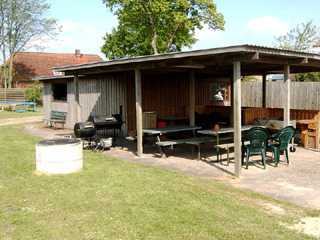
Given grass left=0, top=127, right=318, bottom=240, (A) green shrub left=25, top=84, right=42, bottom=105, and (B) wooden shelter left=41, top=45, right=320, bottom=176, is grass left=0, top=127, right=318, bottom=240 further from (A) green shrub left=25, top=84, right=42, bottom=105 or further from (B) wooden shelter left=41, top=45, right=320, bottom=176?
(A) green shrub left=25, top=84, right=42, bottom=105

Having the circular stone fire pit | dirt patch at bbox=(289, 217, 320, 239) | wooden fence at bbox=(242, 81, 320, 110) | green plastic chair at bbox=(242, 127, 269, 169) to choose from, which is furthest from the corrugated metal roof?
wooden fence at bbox=(242, 81, 320, 110)

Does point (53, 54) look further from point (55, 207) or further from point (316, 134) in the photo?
point (55, 207)

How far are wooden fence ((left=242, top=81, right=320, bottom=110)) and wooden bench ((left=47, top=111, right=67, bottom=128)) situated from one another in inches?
398

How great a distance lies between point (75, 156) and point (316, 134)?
7.06 metres

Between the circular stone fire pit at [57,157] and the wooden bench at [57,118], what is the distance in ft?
32.0

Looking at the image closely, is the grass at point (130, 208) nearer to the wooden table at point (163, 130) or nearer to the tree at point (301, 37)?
the wooden table at point (163, 130)

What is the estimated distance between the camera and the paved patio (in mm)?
6254

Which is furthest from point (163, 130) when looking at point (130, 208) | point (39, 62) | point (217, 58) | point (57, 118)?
point (39, 62)

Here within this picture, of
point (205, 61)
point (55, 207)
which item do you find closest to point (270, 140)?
point (205, 61)

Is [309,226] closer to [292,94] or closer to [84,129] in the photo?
[84,129]

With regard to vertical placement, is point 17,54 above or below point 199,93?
above

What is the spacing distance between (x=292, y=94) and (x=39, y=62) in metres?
32.8

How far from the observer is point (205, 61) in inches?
332

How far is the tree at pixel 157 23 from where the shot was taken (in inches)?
1236
